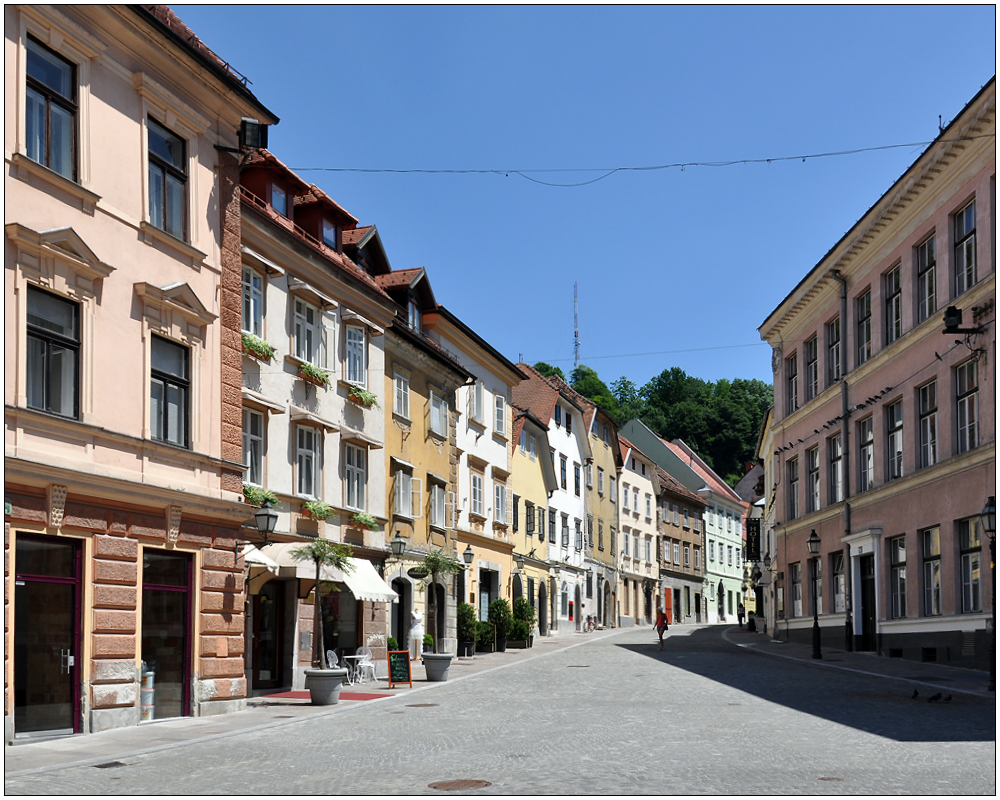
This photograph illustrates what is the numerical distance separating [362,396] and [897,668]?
14832 mm

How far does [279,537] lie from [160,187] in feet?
28.7

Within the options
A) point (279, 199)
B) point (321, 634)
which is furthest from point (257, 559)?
point (279, 199)

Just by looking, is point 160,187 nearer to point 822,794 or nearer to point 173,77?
point 173,77

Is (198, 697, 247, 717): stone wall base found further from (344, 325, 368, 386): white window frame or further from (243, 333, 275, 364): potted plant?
(344, 325, 368, 386): white window frame

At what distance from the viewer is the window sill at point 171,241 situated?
19.0 metres

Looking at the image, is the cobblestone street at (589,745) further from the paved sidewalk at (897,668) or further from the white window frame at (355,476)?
the white window frame at (355,476)

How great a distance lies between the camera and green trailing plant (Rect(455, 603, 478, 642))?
38.2 m

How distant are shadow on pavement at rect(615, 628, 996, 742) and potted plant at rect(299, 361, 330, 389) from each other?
443 inches

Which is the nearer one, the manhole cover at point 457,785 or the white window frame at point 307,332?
the manhole cover at point 457,785

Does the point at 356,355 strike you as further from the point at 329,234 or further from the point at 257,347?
the point at 257,347

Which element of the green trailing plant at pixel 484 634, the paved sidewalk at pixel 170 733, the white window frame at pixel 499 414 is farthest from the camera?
the white window frame at pixel 499 414

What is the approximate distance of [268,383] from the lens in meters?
25.9

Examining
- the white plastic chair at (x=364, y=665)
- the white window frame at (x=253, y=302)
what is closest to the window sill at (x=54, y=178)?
the white window frame at (x=253, y=302)

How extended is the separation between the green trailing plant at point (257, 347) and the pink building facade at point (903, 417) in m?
15.4
